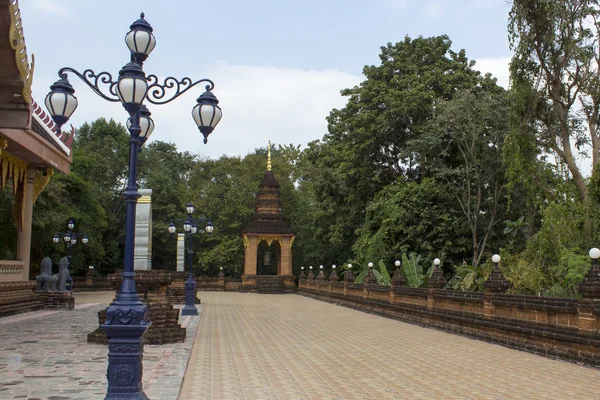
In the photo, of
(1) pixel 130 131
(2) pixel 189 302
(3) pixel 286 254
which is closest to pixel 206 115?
(1) pixel 130 131

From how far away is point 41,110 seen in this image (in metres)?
16.9

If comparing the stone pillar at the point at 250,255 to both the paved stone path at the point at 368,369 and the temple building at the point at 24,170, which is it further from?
the paved stone path at the point at 368,369

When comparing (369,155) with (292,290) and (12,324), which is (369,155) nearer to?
(292,290)

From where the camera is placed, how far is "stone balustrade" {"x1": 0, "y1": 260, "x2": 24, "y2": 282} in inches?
664

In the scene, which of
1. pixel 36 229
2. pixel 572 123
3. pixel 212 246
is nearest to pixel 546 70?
pixel 572 123

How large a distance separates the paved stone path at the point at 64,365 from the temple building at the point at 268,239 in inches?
1016

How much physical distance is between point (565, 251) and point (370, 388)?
7.98m

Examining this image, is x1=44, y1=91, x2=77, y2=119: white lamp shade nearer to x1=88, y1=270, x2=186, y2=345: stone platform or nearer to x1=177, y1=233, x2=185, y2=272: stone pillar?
x1=88, y1=270, x2=186, y2=345: stone platform

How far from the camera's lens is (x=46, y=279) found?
69.9 ft

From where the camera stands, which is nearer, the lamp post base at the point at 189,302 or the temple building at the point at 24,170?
the temple building at the point at 24,170

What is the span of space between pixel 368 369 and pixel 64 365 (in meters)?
4.42

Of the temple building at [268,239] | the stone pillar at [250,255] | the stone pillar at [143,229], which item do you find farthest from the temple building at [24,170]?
the stone pillar at [250,255]

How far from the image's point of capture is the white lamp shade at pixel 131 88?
234 inches

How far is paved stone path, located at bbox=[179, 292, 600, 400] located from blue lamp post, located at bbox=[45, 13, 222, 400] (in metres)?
1.68
